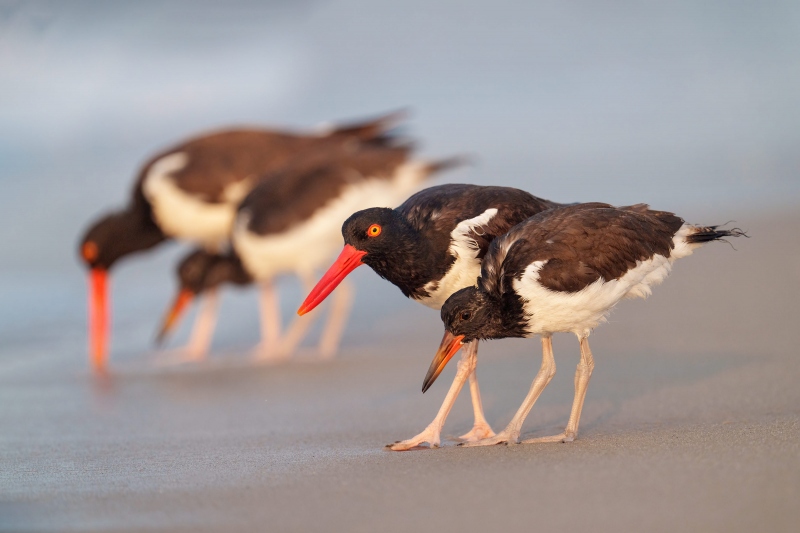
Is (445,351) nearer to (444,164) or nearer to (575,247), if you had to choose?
(575,247)

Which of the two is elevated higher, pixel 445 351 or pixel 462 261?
pixel 462 261

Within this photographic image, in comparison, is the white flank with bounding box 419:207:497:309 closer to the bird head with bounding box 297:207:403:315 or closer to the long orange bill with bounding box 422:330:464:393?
the bird head with bounding box 297:207:403:315

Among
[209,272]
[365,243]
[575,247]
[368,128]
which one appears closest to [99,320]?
[209,272]

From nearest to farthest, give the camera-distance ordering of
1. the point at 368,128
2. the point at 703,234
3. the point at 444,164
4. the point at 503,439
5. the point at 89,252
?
the point at 503,439 → the point at 703,234 → the point at 444,164 → the point at 89,252 → the point at 368,128

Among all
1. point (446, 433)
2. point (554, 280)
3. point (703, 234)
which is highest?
point (703, 234)

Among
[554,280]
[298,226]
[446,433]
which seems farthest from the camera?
[298,226]

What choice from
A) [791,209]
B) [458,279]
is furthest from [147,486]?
[791,209]

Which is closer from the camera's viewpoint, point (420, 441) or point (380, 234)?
point (420, 441)

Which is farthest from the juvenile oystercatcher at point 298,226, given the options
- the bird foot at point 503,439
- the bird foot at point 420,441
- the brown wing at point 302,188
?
the bird foot at point 503,439

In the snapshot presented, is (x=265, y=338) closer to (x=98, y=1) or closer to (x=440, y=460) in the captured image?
(x=440, y=460)
